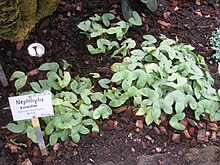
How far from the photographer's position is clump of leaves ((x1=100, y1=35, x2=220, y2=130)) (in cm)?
193

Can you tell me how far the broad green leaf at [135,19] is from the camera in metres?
2.26

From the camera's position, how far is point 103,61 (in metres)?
2.15

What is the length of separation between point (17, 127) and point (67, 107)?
221 millimetres

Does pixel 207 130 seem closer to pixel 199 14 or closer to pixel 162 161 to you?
pixel 162 161

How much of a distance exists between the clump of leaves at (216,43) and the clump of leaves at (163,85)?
0.15 metres

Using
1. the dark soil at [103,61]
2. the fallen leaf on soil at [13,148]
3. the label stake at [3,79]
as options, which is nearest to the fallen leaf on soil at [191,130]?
the dark soil at [103,61]

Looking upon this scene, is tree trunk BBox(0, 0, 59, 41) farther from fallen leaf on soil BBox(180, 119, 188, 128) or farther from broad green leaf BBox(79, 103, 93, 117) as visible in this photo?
fallen leaf on soil BBox(180, 119, 188, 128)

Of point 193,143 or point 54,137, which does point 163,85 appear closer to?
point 193,143

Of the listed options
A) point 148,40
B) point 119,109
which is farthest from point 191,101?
point 148,40

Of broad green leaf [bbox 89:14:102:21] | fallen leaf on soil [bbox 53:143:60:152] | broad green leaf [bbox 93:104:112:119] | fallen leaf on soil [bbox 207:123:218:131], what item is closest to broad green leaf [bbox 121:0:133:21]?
broad green leaf [bbox 89:14:102:21]

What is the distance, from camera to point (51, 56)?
214cm

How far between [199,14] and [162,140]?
0.94 metres

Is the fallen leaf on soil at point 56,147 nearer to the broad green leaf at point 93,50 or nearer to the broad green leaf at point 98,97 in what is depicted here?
the broad green leaf at point 98,97

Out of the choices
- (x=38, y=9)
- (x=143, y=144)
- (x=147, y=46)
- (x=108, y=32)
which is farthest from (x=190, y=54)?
(x=38, y=9)
